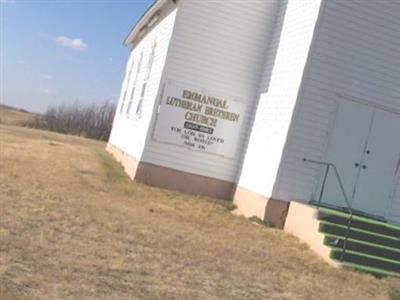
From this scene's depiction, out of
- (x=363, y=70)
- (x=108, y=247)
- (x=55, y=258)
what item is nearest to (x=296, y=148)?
(x=363, y=70)

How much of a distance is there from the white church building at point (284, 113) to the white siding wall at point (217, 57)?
3 centimetres

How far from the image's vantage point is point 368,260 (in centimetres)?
1329

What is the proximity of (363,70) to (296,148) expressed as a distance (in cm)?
244

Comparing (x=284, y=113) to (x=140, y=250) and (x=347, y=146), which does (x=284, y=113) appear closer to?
(x=347, y=146)

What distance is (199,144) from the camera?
18.7m

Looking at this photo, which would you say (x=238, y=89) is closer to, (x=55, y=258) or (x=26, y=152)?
(x=26, y=152)

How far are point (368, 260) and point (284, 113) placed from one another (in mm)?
4258

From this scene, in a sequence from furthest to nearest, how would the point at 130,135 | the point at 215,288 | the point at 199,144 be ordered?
the point at 130,135 < the point at 199,144 < the point at 215,288

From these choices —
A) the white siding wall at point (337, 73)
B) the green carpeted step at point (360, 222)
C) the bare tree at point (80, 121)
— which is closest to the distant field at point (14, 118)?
the bare tree at point (80, 121)

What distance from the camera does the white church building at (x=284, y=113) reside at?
51.4ft

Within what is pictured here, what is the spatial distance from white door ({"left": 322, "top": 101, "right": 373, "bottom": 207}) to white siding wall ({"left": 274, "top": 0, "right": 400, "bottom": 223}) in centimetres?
23

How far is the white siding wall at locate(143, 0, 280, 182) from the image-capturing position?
60.5 ft

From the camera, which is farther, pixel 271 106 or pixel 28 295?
pixel 271 106

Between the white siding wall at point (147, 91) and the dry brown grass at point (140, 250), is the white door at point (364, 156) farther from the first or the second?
the white siding wall at point (147, 91)
